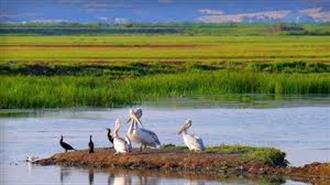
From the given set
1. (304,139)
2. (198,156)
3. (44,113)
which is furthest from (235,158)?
(44,113)

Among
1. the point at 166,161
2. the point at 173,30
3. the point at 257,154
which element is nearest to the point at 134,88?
the point at 166,161

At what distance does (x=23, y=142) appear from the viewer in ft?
75.3

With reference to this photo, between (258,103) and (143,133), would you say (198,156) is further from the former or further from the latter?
(258,103)

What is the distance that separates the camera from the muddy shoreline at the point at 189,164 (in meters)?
17.6

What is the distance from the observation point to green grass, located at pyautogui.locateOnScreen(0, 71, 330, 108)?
31.3m

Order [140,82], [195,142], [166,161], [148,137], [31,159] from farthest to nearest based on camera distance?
[140,82] → [31,159] → [148,137] → [195,142] → [166,161]

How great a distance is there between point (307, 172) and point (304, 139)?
597cm

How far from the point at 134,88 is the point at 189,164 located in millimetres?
17715

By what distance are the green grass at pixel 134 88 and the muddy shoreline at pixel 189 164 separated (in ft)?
37.6

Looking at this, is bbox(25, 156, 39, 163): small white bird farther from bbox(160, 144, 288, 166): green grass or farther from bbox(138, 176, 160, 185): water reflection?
bbox(160, 144, 288, 166): green grass

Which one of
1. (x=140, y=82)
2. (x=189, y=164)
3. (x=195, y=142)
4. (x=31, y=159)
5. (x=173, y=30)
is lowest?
(x=173, y=30)

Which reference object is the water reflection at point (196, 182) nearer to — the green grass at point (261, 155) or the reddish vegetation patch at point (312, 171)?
the green grass at point (261, 155)

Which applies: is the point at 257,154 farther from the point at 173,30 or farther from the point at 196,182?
the point at 173,30

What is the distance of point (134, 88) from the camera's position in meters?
36.0
